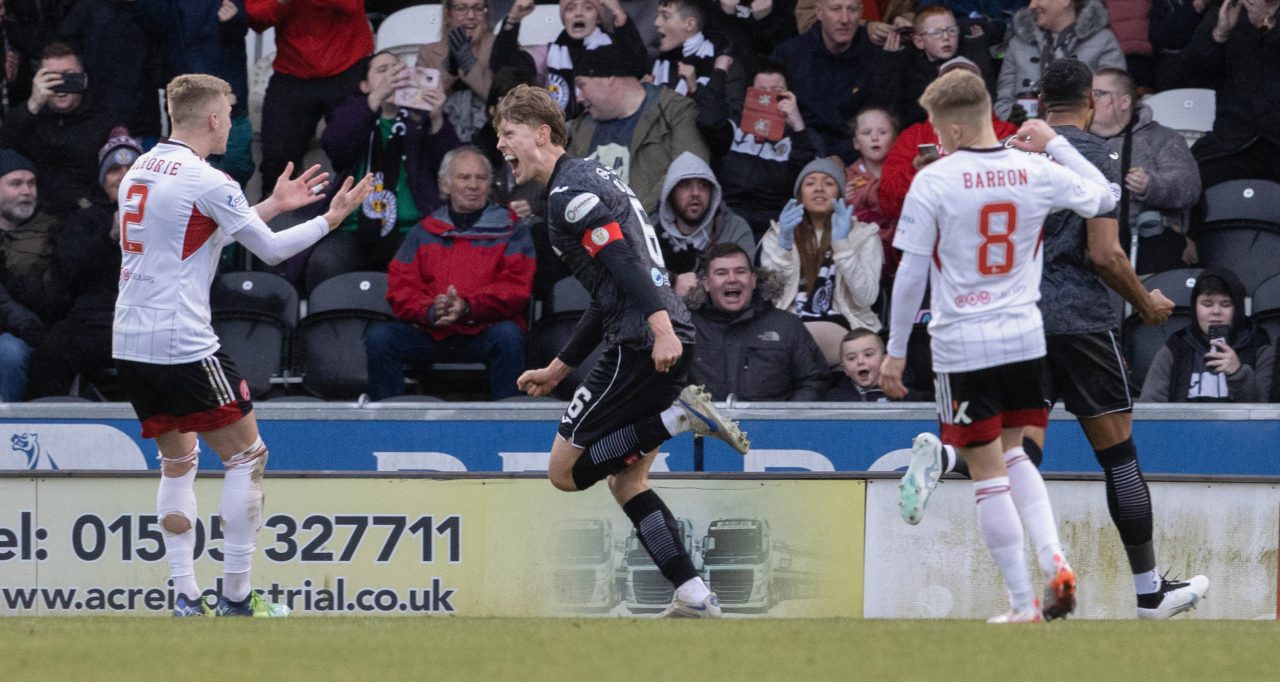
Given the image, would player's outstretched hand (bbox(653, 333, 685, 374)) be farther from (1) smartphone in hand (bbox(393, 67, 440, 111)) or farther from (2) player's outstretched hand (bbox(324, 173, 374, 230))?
(1) smartphone in hand (bbox(393, 67, 440, 111))

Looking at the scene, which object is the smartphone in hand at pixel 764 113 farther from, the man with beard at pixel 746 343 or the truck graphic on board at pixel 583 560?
the truck graphic on board at pixel 583 560

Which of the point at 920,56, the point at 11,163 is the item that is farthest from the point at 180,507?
the point at 920,56

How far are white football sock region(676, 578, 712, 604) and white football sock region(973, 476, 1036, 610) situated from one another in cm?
152

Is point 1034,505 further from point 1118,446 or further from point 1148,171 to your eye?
point 1148,171

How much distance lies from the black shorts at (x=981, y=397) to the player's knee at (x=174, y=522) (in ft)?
10.1

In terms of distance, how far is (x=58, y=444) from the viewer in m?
9.45

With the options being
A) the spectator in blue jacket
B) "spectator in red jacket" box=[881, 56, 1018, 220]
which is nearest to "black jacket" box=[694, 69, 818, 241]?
the spectator in blue jacket

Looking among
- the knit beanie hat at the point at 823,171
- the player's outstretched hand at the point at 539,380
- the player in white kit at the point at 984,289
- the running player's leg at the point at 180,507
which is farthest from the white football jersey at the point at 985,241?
the knit beanie hat at the point at 823,171

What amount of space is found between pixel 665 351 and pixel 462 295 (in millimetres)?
3868

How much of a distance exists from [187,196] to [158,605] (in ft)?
8.86

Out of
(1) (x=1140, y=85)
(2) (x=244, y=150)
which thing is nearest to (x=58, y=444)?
(2) (x=244, y=150)

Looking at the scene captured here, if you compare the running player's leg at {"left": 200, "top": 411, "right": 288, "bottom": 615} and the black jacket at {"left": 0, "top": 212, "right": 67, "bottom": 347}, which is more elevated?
the black jacket at {"left": 0, "top": 212, "right": 67, "bottom": 347}

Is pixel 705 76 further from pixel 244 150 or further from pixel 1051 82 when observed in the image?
pixel 1051 82

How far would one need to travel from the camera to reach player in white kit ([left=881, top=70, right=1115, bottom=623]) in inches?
229
